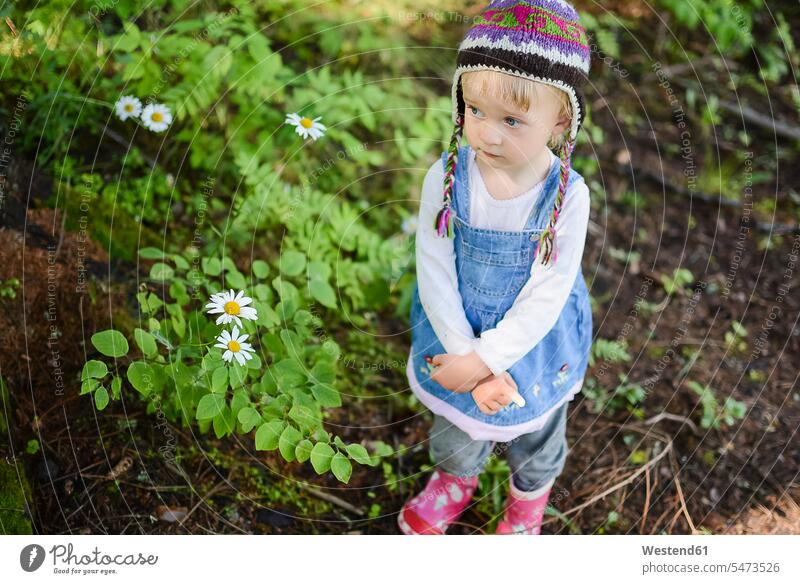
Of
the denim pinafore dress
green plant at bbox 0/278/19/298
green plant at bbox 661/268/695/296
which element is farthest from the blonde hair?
green plant at bbox 661/268/695/296

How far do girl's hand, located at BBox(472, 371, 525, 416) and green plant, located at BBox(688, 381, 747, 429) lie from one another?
41.5 inches

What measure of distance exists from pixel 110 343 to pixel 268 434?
43 cm

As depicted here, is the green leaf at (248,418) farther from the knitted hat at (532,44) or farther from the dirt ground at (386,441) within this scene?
the knitted hat at (532,44)

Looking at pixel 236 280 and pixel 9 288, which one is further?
pixel 9 288

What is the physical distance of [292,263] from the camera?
210 cm

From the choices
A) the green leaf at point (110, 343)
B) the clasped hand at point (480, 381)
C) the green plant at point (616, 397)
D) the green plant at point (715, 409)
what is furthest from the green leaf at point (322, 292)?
the green plant at point (715, 409)

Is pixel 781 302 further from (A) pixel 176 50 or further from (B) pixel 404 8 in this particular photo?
(A) pixel 176 50

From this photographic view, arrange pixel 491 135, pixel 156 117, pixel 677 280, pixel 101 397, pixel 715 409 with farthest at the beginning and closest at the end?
pixel 677 280
pixel 715 409
pixel 156 117
pixel 101 397
pixel 491 135

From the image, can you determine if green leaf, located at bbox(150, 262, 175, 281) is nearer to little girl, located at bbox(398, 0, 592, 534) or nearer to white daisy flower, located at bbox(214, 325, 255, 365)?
white daisy flower, located at bbox(214, 325, 255, 365)

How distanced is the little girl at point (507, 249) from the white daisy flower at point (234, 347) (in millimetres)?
446

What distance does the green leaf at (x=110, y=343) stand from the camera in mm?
1653

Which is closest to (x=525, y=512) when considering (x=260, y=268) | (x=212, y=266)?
(x=260, y=268)
